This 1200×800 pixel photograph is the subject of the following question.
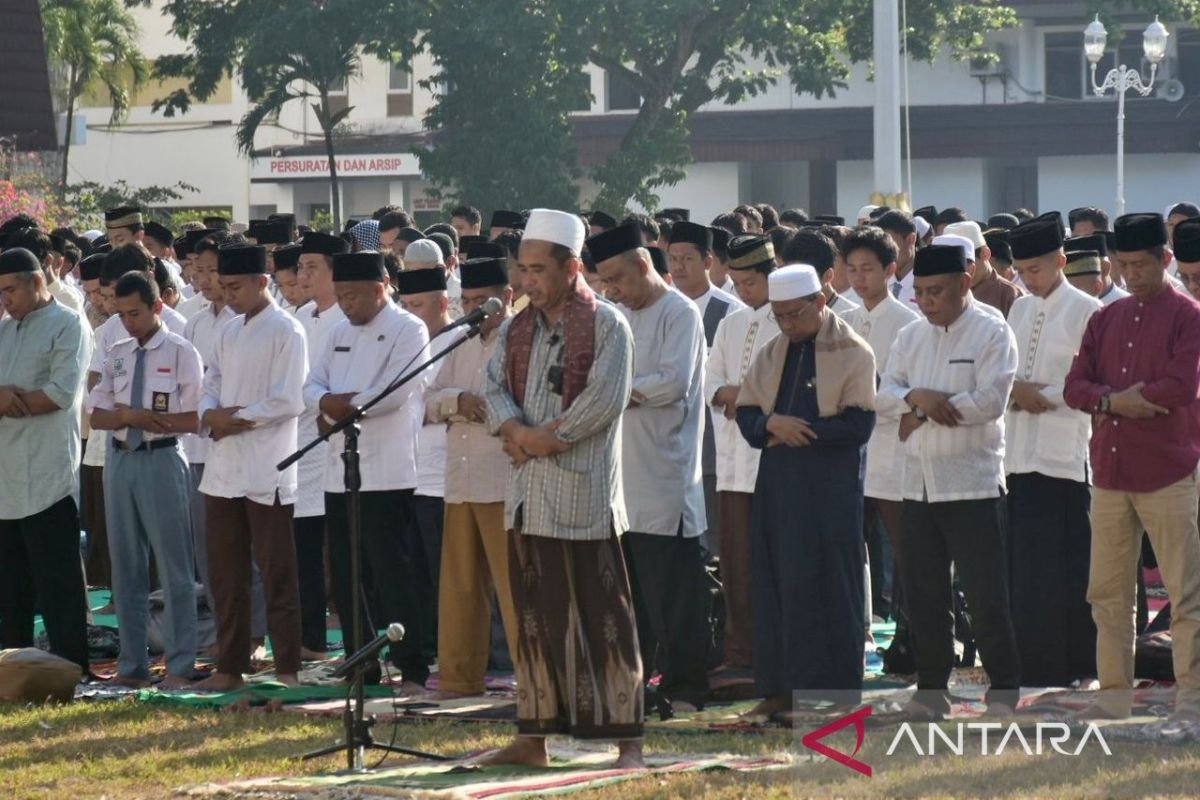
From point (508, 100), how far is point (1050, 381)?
27229mm

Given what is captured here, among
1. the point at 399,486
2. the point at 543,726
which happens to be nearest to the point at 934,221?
the point at 399,486

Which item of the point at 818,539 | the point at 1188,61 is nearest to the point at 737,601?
the point at 818,539

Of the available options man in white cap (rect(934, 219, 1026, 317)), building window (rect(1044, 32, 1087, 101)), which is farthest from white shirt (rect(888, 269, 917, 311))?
building window (rect(1044, 32, 1087, 101))

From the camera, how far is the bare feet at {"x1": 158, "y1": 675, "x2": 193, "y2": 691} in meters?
11.6

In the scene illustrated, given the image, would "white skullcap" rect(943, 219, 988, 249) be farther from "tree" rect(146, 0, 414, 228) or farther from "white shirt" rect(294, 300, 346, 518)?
"tree" rect(146, 0, 414, 228)

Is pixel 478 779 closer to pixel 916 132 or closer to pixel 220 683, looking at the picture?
pixel 220 683

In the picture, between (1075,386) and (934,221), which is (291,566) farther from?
(934,221)

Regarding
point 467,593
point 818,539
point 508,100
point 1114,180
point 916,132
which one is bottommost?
point 467,593

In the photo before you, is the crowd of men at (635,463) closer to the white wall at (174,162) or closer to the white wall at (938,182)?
the white wall at (938,182)

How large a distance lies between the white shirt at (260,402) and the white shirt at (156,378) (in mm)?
141

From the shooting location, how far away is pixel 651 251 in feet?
39.0

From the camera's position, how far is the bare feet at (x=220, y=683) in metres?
11.4

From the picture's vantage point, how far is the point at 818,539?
9.89m

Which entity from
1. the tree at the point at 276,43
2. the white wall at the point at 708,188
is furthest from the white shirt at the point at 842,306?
the white wall at the point at 708,188
